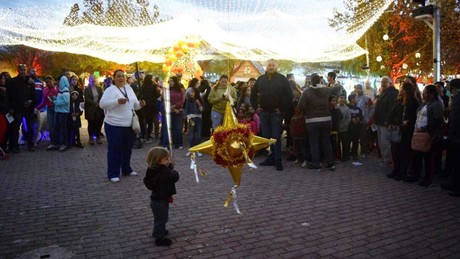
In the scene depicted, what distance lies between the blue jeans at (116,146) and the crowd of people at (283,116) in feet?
0.06

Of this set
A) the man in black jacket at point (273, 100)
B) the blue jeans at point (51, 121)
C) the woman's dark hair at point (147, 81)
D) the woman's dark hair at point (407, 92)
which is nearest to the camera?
the woman's dark hair at point (407, 92)

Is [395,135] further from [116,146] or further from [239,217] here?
[116,146]

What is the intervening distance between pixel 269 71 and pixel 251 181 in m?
2.37

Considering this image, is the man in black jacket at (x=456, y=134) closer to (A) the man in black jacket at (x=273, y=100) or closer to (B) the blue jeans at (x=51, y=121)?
(A) the man in black jacket at (x=273, y=100)

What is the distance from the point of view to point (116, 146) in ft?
23.0

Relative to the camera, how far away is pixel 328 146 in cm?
800

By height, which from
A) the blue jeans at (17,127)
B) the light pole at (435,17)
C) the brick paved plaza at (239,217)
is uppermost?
the light pole at (435,17)

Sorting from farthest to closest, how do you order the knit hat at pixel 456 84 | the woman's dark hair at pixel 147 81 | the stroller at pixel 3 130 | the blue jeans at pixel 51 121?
the woman's dark hair at pixel 147 81 < the blue jeans at pixel 51 121 < the stroller at pixel 3 130 < the knit hat at pixel 456 84

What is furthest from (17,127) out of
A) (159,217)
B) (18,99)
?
(159,217)

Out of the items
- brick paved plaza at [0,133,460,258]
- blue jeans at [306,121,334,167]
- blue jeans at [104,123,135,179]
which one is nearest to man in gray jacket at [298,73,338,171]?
blue jeans at [306,121,334,167]

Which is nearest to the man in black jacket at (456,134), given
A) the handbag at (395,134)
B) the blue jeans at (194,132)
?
the handbag at (395,134)

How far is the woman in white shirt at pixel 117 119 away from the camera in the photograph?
22.5 feet

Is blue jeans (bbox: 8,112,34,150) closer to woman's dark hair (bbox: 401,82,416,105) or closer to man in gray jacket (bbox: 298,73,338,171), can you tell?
man in gray jacket (bbox: 298,73,338,171)

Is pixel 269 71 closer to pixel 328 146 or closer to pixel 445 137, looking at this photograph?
pixel 328 146
